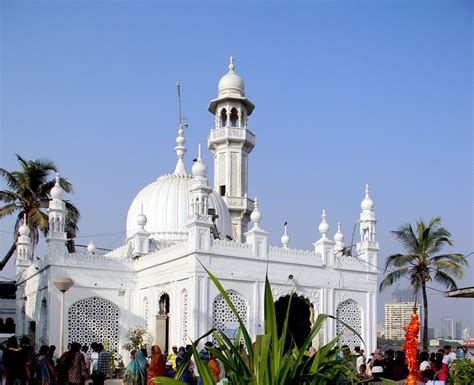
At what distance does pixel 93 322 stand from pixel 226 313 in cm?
455

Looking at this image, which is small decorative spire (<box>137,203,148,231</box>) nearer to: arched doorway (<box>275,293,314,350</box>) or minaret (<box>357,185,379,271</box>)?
arched doorway (<box>275,293,314,350</box>)

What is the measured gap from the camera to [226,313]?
19906 millimetres

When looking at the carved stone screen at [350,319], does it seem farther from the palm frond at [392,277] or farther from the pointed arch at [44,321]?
the pointed arch at [44,321]

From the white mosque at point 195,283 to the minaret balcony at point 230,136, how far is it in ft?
23.9

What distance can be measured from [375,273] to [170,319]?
25.1 feet

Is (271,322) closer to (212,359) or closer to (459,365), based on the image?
(459,365)

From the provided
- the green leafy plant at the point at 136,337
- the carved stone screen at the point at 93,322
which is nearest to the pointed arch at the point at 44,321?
the carved stone screen at the point at 93,322

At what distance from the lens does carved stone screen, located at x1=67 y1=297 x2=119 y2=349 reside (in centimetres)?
2075

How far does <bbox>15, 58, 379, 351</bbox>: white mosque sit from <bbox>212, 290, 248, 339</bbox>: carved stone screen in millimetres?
31

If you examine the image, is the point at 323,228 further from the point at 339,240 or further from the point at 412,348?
the point at 412,348

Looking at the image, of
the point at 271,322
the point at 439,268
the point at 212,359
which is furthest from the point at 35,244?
the point at 271,322

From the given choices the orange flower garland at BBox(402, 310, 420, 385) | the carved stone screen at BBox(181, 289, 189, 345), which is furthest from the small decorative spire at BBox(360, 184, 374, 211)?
the orange flower garland at BBox(402, 310, 420, 385)

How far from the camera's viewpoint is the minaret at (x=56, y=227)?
2092 centimetres

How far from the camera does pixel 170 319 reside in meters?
20.6
